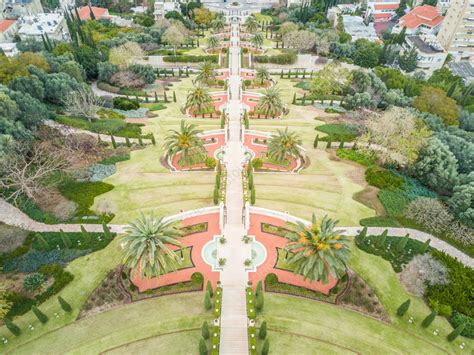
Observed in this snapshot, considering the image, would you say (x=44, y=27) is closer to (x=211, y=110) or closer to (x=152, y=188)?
(x=211, y=110)

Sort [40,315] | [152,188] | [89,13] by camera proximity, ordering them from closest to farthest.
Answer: [40,315]
[152,188]
[89,13]

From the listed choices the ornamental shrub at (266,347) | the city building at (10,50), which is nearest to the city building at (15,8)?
the city building at (10,50)

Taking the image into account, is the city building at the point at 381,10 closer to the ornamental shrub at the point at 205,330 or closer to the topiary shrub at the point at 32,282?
the ornamental shrub at the point at 205,330

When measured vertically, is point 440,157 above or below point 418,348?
above

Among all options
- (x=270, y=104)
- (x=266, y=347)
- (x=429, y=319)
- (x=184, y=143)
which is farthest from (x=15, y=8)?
(x=429, y=319)

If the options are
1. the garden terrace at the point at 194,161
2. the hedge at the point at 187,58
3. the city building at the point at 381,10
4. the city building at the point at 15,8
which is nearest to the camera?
the garden terrace at the point at 194,161

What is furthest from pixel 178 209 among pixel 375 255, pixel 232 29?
pixel 232 29

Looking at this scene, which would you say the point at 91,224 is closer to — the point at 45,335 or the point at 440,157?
the point at 45,335
